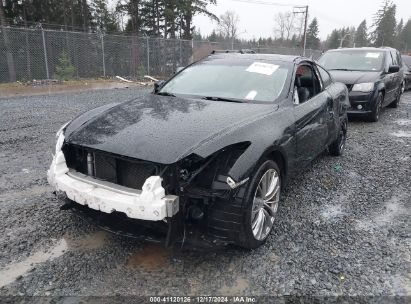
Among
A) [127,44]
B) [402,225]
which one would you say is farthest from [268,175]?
[127,44]

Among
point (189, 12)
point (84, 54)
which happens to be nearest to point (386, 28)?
point (189, 12)

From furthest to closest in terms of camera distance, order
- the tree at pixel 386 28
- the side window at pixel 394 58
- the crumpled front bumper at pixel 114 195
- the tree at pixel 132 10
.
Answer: the tree at pixel 386 28, the tree at pixel 132 10, the side window at pixel 394 58, the crumpled front bumper at pixel 114 195

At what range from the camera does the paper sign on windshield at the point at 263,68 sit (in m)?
3.92

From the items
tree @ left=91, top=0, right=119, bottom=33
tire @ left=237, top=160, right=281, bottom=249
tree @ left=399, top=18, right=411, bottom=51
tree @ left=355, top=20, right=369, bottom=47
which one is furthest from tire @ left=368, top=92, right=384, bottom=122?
tree @ left=355, top=20, right=369, bottom=47

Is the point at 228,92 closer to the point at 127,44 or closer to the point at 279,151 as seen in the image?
the point at 279,151

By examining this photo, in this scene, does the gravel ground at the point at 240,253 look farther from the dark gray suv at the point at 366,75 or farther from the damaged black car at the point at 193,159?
the dark gray suv at the point at 366,75

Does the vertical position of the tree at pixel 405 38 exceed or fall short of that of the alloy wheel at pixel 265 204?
it exceeds it

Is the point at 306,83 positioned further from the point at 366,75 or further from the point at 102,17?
the point at 102,17

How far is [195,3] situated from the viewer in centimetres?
2661

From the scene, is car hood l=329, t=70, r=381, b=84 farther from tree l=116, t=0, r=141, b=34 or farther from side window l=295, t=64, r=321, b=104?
tree l=116, t=0, r=141, b=34

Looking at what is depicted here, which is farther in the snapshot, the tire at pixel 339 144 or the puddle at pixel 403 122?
the puddle at pixel 403 122

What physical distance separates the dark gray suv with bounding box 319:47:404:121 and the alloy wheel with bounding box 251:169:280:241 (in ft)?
17.4

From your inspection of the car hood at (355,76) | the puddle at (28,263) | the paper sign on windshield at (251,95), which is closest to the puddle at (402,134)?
→ the car hood at (355,76)

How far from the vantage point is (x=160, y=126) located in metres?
2.83
